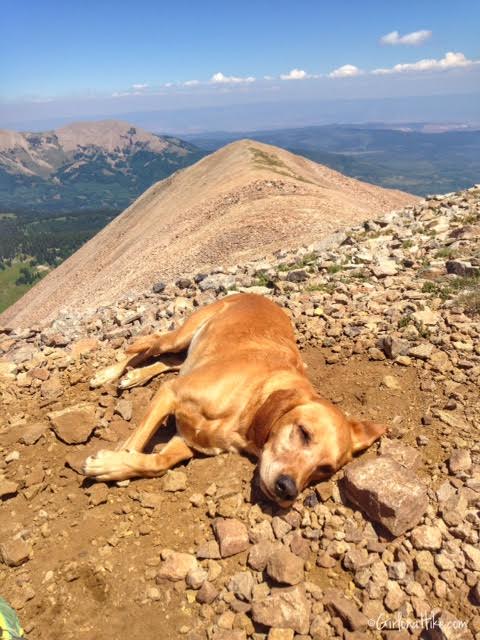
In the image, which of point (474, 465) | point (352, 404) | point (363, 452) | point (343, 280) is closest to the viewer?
point (474, 465)

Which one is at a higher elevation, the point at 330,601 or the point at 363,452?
the point at 363,452

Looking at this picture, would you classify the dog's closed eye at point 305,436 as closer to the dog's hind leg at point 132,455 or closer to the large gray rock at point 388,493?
the large gray rock at point 388,493

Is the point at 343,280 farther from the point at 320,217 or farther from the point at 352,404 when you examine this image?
the point at 320,217

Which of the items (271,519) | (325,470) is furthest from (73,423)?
(325,470)

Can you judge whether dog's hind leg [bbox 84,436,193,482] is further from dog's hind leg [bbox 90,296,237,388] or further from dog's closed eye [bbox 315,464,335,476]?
Result: dog's hind leg [bbox 90,296,237,388]

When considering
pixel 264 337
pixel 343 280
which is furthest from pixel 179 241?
pixel 264 337

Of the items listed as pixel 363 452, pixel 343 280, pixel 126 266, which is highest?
pixel 343 280
